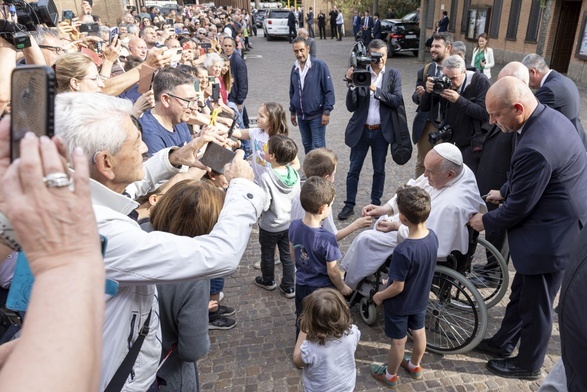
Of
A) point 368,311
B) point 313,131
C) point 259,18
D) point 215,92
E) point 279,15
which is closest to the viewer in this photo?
point 368,311

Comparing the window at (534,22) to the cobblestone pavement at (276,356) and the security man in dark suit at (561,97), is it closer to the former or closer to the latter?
the security man in dark suit at (561,97)

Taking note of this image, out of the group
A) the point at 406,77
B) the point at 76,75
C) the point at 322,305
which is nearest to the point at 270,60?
the point at 406,77

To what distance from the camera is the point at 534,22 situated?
49.0ft

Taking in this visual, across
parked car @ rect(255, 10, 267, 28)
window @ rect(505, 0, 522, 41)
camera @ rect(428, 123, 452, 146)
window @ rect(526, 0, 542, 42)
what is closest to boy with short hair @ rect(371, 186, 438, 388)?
camera @ rect(428, 123, 452, 146)

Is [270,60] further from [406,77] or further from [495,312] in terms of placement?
[495,312]

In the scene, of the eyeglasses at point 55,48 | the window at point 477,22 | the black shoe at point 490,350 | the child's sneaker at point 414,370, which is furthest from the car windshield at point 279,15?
the child's sneaker at point 414,370

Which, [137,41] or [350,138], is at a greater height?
[137,41]

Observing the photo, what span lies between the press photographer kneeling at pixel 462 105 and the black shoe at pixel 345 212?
4.30 ft

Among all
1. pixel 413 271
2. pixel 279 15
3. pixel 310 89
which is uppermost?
pixel 279 15

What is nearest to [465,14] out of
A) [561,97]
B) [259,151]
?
[561,97]

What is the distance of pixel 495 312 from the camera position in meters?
3.59

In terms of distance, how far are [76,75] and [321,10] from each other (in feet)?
97.8

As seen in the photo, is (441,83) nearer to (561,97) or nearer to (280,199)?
(561,97)

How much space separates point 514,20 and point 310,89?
13.9 metres
